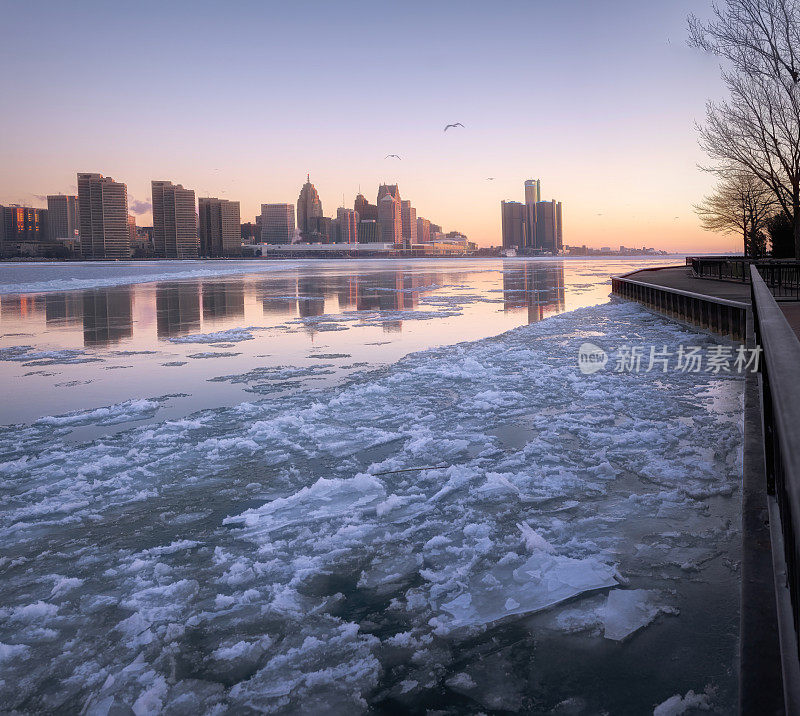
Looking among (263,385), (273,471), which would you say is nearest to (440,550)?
(273,471)

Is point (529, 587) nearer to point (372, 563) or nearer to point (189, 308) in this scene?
point (372, 563)

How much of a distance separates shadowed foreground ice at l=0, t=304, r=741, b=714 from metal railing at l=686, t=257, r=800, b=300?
13703 mm

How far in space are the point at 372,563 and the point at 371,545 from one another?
1.05 ft

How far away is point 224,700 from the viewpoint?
3.48 m

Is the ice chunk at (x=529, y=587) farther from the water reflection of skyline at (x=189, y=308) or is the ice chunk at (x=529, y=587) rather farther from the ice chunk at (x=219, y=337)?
the water reflection of skyline at (x=189, y=308)

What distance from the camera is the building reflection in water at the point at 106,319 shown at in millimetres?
19319

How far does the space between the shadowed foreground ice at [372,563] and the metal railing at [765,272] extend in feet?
45.0

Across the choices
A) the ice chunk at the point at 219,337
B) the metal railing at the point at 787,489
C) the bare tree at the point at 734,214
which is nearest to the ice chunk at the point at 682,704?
the metal railing at the point at 787,489

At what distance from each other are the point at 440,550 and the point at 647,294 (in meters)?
27.1

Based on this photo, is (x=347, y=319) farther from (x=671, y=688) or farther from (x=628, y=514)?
(x=671, y=688)

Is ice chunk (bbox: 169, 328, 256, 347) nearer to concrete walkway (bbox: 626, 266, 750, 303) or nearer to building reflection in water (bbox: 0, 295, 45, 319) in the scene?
building reflection in water (bbox: 0, 295, 45, 319)

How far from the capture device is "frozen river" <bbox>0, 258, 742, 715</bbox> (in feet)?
11.9

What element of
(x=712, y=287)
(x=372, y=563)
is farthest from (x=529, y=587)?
(x=712, y=287)

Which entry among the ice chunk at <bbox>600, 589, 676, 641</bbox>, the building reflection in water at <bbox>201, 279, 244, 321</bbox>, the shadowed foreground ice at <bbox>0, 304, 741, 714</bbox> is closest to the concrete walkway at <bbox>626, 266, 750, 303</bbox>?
the shadowed foreground ice at <bbox>0, 304, 741, 714</bbox>
